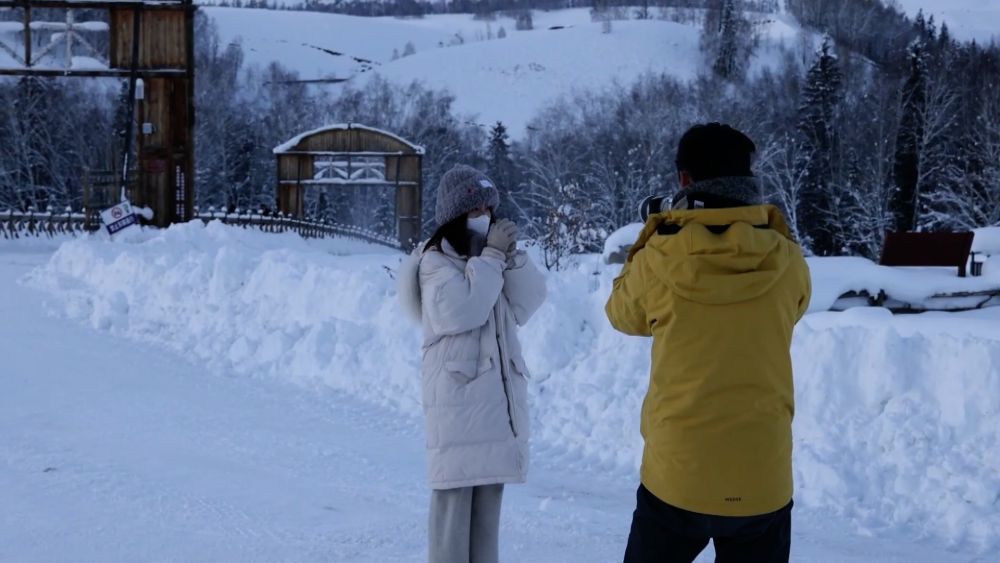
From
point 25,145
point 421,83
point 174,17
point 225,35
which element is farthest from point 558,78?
point 174,17

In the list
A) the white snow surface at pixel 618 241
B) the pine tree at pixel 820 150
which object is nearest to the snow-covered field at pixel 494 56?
the pine tree at pixel 820 150

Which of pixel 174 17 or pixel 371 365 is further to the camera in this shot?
pixel 174 17

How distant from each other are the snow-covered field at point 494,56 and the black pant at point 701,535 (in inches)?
3239

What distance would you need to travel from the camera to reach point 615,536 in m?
5.42

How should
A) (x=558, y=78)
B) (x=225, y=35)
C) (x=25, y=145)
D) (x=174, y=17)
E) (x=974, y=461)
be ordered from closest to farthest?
(x=974, y=461)
(x=174, y=17)
(x=25, y=145)
(x=558, y=78)
(x=225, y=35)

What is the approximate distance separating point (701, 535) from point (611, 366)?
16.4ft

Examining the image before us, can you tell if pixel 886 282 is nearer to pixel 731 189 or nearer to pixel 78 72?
pixel 731 189

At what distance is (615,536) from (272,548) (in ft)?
5.78

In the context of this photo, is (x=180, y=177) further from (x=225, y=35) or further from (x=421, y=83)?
(x=225, y=35)

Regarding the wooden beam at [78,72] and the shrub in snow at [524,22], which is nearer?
the wooden beam at [78,72]

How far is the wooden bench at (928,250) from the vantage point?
10812 mm

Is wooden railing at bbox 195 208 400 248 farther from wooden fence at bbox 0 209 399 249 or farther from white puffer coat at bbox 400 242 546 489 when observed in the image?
white puffer coat at bbox 400 242 546 489

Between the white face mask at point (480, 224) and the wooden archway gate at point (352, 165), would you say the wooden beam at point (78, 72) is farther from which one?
the white face mask at point (480, 224)

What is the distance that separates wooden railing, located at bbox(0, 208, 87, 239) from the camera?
2731cm
